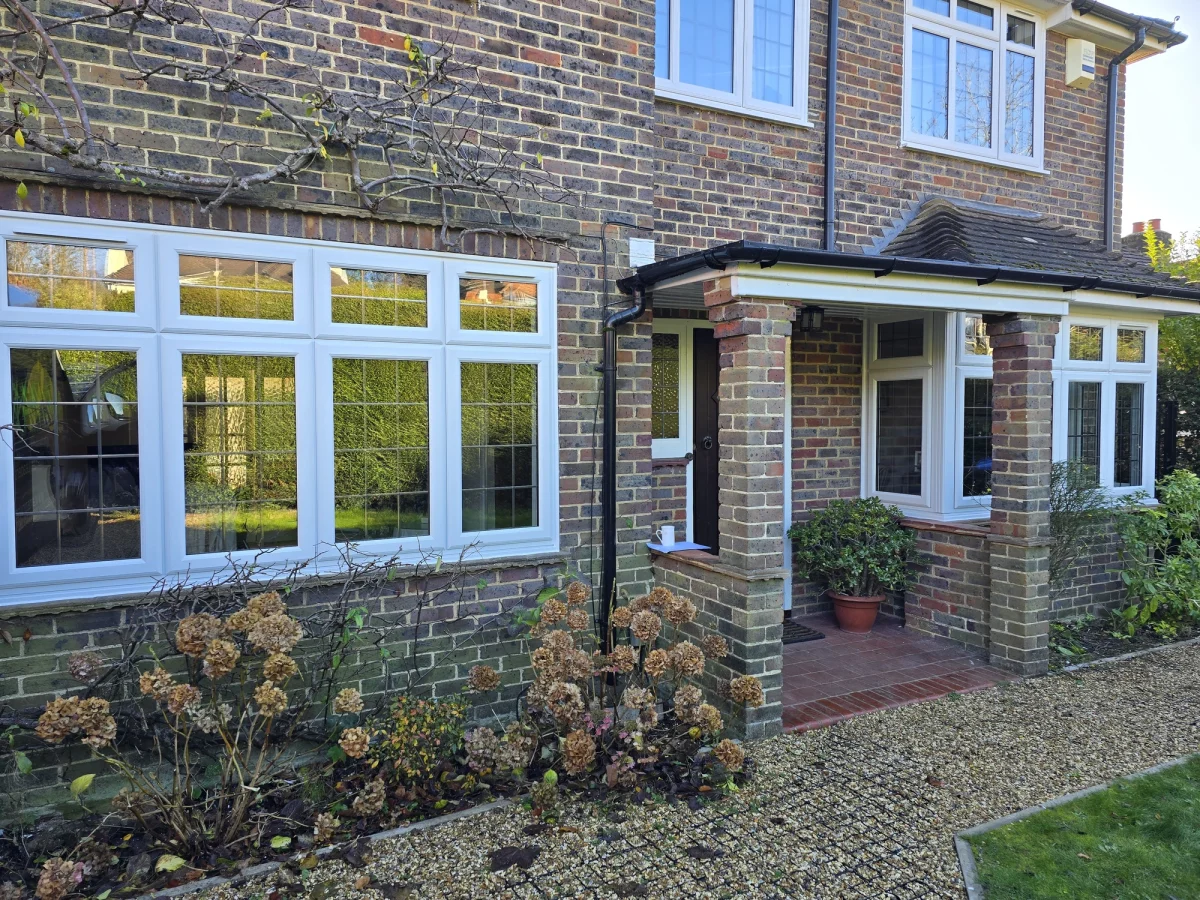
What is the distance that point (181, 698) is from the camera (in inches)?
125

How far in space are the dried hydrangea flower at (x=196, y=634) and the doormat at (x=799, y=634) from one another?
4647mm

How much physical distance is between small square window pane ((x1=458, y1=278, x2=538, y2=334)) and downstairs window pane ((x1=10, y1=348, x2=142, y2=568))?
→ 6.02ft

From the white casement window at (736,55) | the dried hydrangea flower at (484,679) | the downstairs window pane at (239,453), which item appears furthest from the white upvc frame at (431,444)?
the white casement window at (736,55)

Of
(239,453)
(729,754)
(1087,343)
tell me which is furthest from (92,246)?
(1087,343)

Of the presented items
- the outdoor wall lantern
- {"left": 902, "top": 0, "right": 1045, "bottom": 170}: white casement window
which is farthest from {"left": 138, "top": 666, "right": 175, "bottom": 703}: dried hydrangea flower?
{"left": 902, "top": 0, "right": 1045, "bottom": 170}: white casement window

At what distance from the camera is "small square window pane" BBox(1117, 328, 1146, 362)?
7555mm

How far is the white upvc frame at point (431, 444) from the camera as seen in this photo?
427cm

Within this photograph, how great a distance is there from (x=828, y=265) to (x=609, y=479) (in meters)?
1.94

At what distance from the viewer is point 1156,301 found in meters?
6.87

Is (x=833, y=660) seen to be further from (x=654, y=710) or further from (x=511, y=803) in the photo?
(x=511, y=803)

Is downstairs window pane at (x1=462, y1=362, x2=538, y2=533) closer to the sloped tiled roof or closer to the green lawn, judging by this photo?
the green lawn

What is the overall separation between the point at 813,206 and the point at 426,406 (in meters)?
4.00

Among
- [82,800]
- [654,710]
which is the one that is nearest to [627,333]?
[654,710]

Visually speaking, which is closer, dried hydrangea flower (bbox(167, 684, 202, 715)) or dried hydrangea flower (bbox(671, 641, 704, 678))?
dried hydrangea flower (bbox(167, 684, 202, 715))
